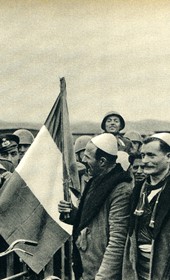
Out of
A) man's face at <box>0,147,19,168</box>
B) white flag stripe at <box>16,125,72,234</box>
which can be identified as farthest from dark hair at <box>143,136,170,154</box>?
man's face at <box>0,147,19,168</box>

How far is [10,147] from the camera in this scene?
8.63 metres

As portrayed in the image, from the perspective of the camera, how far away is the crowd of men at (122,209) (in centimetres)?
827

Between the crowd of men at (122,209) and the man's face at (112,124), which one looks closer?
the crowd of men at (122,209)

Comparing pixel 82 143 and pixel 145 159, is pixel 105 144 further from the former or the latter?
pixel 145 159

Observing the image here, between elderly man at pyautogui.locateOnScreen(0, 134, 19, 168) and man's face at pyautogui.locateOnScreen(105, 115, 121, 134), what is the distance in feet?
3.15

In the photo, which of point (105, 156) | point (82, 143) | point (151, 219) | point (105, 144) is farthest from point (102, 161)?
point (151, 219)

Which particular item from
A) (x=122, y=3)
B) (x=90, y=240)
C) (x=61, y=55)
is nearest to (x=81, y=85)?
(x=61, y=55)

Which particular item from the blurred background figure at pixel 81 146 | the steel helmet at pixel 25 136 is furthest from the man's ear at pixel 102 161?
the steel helmet at pixel 25 136

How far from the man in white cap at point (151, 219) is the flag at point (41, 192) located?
680 millimetres

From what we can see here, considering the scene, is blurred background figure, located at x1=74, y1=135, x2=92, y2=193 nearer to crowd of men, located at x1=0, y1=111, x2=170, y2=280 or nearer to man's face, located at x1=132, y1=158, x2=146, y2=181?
crowd of men, located at x1=0, y1=111, x2=170, y2=280

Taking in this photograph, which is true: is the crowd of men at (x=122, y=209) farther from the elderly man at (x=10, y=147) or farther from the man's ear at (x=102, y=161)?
the elderly man at (x=10, y=147)

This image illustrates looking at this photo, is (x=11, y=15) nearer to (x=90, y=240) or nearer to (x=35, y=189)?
(x=35, y=189)

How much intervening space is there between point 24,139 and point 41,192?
0.59 m

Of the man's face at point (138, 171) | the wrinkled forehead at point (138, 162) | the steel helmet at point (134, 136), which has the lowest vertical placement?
the man's face at point (138, 171)
